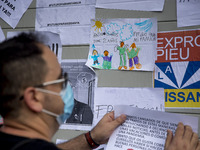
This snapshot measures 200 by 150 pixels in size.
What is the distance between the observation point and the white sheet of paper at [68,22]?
136cm

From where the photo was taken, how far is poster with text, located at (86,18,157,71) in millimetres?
1227

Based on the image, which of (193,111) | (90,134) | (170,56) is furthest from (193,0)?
(90,134)

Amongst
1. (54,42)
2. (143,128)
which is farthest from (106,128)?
(54,42)

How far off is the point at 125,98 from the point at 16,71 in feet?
2.20

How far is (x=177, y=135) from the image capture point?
979 mm

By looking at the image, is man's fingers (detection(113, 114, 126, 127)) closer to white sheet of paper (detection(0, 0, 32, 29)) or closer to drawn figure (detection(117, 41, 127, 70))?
drawn figure (detection(117, 41, 127, 70))

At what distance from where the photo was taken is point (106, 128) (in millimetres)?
1131

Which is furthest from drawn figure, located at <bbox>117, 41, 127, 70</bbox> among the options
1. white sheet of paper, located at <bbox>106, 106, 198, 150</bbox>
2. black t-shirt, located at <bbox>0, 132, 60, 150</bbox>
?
black t-shirt, located at <bbox>0, 132, 60, 150</bbox>

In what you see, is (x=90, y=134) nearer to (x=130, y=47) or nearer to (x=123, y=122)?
(x=123, y=122)

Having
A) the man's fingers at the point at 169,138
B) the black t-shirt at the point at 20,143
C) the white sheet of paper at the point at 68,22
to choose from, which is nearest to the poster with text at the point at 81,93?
the white sheet of paper at the point at 68,22

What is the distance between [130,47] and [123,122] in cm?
41

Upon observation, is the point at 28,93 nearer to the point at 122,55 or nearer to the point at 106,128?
the point at 106,128

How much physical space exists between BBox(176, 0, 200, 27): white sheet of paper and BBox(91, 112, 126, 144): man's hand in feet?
1.91

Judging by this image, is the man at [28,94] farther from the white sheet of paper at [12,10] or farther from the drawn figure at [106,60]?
the white sheet of paper at [12,10]
